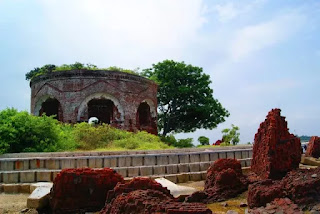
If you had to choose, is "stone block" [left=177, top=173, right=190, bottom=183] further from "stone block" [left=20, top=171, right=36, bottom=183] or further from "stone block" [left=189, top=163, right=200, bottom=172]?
"stone block" [left=20, top=171, right=36, bottom=183]

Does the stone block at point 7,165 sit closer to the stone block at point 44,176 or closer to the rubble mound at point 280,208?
the stone block at point 44,176

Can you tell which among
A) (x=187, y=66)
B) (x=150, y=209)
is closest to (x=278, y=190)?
(x=150, y=209)

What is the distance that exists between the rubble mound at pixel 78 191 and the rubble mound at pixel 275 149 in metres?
2.56

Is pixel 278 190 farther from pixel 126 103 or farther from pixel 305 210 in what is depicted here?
pixel 126 103

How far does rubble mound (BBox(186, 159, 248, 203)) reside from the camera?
15.2 ft

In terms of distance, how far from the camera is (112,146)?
12.4 meters

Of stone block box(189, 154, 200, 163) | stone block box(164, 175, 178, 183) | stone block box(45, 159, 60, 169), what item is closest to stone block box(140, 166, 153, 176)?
stone block box(164, 175, 178, 183)

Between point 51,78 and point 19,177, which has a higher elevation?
point 51,78

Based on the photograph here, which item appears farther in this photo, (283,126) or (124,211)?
(283,126)

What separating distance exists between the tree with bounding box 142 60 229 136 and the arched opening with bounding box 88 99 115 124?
4.99 m

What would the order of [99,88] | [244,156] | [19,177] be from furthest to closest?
[99,88], [244,156], [19,177]

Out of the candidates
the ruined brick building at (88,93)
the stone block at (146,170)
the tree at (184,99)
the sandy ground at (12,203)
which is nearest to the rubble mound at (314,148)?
the stone block at (146,170)

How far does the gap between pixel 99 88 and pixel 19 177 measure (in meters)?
10.5

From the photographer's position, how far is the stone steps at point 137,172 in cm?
705
